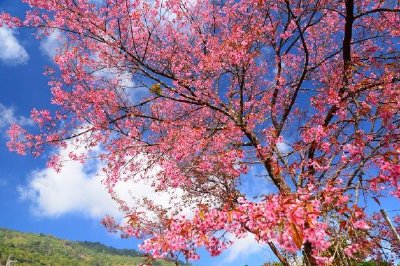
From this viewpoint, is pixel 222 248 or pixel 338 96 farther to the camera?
pixel 338 96

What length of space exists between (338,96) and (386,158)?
5.22m

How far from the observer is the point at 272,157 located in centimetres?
850

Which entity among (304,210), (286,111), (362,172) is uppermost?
(286,111)

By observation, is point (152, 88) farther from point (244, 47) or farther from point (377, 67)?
point (377, 67)

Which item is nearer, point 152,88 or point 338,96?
point 338,96

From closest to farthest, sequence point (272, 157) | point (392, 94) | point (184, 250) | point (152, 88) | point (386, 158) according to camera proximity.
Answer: point (386, 158) < point (184, 250) < point (392, 94) < point (272, 157) < point (152, 88)

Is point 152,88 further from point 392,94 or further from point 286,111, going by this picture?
point 392,94

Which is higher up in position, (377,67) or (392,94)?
(377,67)

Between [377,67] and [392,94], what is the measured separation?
228 centimetres

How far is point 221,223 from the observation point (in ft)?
Answer: 13.2

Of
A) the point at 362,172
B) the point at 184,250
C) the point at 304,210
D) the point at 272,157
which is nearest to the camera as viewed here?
the point at 304,210

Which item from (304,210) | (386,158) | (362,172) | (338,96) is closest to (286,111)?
(338,96)

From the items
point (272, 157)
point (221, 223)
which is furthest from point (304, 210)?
point (272, 157)

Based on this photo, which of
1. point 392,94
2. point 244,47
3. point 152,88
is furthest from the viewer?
point 152,88
